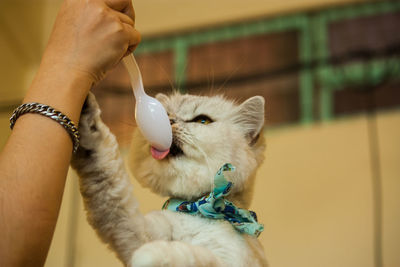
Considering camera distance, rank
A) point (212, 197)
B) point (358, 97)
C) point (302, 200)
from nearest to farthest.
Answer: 1. point (212, 197)
2. point (302, 200)
3. point (358, 97)

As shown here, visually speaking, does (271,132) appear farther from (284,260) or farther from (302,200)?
(284,260)

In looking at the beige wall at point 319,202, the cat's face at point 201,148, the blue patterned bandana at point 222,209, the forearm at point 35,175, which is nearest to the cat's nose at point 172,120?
the cat's face at point 201,148

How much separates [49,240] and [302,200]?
4.60 ft

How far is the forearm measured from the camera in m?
0.51

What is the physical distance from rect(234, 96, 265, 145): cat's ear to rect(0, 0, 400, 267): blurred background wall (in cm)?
66

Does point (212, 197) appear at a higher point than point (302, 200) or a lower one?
lower

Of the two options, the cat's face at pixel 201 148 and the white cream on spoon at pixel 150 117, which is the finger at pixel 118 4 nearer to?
the white cream on spoon at pixel 150 117

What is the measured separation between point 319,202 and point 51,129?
Answer: 143 cm

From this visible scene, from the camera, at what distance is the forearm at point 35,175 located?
509mm

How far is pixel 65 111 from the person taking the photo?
56 centimetres

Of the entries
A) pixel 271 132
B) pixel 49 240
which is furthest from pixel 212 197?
pixel 271 132

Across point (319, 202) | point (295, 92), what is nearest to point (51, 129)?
point (319, 202)

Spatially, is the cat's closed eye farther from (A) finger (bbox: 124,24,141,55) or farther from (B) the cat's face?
(A) finger (bbox: 124,24,141,55)

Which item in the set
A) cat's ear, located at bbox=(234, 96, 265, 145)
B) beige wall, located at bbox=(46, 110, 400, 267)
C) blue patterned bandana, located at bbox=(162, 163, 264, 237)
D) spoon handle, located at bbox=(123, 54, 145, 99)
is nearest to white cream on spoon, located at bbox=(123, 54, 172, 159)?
spoon handle, located at bbox=(123, 54, 145, 99)
